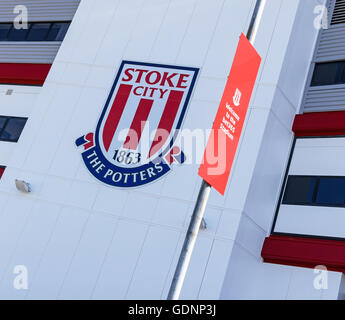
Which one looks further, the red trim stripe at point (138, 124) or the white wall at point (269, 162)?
the red trim stripe at point (138, 124)

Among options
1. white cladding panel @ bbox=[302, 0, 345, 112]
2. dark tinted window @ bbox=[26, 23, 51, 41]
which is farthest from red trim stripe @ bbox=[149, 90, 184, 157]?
dark tinted window @ bbox=[26, 23, 51, 41]

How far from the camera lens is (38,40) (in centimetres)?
2742

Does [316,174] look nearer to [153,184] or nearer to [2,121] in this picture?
[153,184]

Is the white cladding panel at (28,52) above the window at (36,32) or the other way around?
the other way around

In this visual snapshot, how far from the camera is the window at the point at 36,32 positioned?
2708cm

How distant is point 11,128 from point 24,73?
2.54m

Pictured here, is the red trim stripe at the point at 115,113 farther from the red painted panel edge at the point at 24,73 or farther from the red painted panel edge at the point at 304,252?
the red painted panel edge at the point at 304,252

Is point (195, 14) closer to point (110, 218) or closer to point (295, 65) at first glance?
point (295, 65)

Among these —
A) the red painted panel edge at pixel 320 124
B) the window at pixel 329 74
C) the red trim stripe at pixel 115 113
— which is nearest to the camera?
the red painted panel edge at pixel 320 124

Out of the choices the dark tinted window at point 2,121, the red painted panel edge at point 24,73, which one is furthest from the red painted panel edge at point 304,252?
the dark tinted window at point 2,121

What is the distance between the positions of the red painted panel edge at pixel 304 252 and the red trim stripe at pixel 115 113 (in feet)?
21.3

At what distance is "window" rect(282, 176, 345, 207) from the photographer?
19492 mm

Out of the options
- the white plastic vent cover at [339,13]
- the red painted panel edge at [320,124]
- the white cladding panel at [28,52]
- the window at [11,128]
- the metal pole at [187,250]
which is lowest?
the metal pole at [187,250]
